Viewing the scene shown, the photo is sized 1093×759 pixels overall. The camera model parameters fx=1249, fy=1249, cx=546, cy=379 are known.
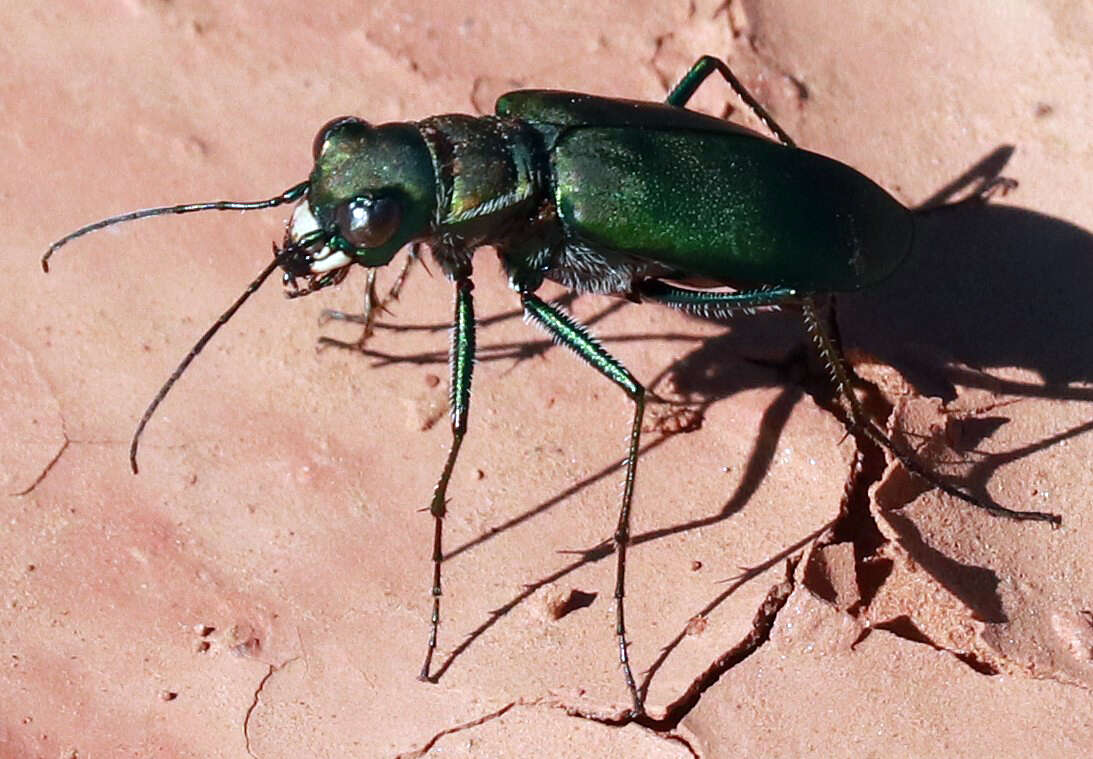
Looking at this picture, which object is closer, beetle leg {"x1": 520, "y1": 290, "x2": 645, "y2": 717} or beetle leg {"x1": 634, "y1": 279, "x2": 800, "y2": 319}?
beetle leg {"x1": 520, "y1": 290, "x2": 645, "y2": 717}

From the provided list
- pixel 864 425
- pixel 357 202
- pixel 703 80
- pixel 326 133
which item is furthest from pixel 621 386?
pixel 703 80

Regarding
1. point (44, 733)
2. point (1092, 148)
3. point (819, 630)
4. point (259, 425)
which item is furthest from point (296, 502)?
point (1092, 148)

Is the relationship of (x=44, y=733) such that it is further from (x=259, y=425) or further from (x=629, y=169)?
(x=629, y=169)

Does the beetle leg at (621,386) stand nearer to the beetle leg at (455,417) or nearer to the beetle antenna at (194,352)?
the beetle leg at (455,417)

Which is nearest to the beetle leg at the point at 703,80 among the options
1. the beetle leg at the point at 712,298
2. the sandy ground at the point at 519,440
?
the sandy ground at the point at 519,440

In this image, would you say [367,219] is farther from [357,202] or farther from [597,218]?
[597,218]

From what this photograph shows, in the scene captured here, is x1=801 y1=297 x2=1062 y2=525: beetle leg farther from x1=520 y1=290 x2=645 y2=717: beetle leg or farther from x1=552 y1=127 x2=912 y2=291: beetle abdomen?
x1=520 y1=290 x2=645 y2=717: beetle leg

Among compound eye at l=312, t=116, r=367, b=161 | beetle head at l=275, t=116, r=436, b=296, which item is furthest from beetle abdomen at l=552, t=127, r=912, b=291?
compound eye at l=312, t=116, r=367, b=161

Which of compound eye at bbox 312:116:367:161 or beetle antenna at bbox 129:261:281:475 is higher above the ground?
compound eye at bbox 312:116:367:161
